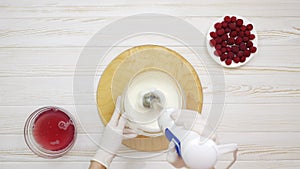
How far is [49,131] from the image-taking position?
0.84 meters

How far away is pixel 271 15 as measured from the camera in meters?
1.05

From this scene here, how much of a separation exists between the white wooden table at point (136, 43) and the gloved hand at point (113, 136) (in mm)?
180

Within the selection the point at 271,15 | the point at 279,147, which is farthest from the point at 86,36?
the point at 279,147

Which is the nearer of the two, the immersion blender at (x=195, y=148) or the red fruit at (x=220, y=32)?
the immersion blender at (x=195, y=148)

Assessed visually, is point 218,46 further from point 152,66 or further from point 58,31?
point 58,31

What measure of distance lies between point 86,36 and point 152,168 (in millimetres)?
A: 450

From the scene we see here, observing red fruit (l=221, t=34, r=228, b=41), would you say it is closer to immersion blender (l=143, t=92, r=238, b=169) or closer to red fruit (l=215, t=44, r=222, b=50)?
red fruit (l=215, t=44, r=222, b=50)

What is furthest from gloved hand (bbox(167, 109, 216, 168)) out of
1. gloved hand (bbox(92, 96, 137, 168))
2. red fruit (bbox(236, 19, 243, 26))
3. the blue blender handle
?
red fruit (bbox(236, 19, 243, 26))

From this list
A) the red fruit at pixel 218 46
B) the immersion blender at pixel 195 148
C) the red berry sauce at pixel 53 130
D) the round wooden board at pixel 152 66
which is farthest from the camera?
the red fruit at pixel 218 46

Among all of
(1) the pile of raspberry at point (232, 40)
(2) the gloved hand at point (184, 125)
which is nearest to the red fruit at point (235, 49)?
(1) the pile of raspberry at point (232, 40)

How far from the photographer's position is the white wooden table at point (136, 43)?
100 centimetres

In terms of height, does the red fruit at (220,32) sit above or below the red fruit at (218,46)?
above

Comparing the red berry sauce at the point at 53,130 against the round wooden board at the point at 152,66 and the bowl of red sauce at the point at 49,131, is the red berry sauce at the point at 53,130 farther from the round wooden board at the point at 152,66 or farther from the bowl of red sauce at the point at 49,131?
the round wooden board at the point at 152,66

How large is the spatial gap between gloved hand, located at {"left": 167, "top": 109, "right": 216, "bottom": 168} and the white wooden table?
404 millimetres
